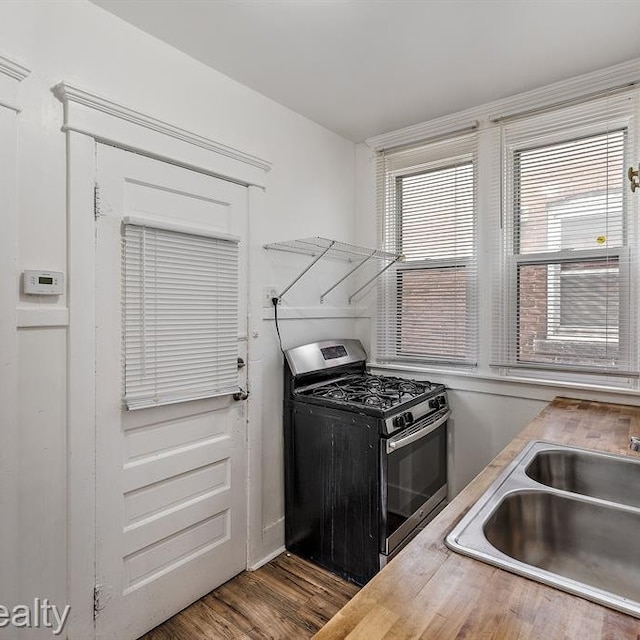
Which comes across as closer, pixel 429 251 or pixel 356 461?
pixel 356 461

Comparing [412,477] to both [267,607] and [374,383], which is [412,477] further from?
[267,607]

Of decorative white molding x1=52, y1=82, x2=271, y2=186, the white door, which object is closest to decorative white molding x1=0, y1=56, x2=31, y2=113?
decorative white molding x1=52, y1=82, x2=271, y2=186

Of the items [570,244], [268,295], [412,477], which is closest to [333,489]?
[412,477]

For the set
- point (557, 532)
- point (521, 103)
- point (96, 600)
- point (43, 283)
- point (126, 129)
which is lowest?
point (96, 600)

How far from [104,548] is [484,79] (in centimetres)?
287

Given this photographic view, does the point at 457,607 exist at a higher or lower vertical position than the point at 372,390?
lower

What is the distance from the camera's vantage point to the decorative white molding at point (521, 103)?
83.2 inches

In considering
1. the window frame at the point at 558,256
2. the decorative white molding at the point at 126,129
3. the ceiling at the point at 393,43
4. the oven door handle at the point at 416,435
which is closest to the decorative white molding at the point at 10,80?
the decorative white molding at the point at 126,129

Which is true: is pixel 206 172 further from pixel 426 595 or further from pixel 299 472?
pixel 426 595

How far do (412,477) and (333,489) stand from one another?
433 millimetres

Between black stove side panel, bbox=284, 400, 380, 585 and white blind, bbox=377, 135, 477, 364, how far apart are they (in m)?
0.90

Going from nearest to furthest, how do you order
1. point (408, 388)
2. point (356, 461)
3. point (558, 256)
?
point (356, 461)
point (558, 256)
point (408, 388)

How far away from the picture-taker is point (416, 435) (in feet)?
7.24

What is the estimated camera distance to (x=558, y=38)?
6.17 ft
